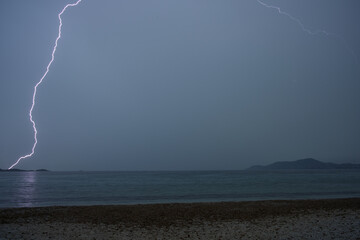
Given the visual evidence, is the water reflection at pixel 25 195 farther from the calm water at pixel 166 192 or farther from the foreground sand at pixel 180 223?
the foreground sand at pixel 180 223

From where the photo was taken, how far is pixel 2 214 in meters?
15.0

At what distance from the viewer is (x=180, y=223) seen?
1227 cm

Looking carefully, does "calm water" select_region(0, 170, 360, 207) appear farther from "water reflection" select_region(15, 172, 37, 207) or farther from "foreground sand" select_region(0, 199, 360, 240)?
"foreground sand" select_region(0, 199, 360, 240)

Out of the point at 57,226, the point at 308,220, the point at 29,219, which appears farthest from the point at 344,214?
the point at 29,219

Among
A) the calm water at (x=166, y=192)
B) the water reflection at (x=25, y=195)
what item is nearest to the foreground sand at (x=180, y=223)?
the water reflection at (x=25, y=195)

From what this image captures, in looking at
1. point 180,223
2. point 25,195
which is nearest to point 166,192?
point 25,195

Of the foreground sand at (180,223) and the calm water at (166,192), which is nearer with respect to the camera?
the foreground sand at (180,223)

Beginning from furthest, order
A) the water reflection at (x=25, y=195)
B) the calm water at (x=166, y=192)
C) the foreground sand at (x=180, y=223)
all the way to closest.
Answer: the calm water at (x=166, y=192) < the water reflection at (x=25, y=195) < the foreground sand at (x=180, y=223)

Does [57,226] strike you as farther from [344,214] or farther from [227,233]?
[344,214]

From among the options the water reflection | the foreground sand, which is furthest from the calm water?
the foreground sand

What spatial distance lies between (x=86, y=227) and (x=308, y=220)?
30.6ft

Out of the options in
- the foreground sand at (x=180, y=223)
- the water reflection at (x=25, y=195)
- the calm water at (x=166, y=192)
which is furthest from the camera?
the calm water at (x=166, y=192)

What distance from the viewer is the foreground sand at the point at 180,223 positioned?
32.7 ft

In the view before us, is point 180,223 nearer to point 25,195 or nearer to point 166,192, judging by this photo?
point 166,192
